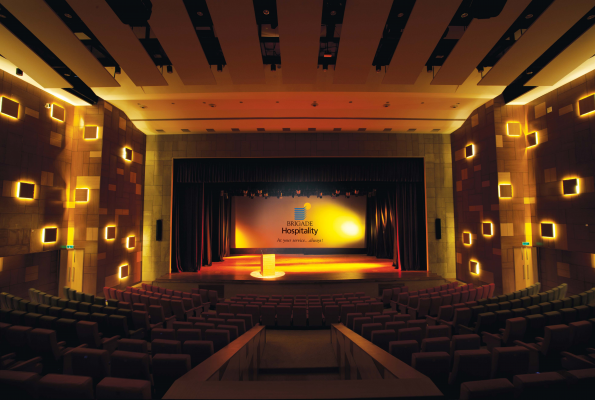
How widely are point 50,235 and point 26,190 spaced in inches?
60.9

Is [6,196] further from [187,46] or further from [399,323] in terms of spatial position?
[399,323]

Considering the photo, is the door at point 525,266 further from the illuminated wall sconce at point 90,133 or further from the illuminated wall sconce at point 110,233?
the illuminated wall sconce at point 90,133

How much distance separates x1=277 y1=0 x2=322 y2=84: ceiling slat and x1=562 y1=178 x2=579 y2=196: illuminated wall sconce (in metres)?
7.93

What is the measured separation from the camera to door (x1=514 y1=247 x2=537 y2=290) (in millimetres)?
8859

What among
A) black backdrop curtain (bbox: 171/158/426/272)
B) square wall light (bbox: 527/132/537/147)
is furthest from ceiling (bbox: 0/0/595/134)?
black backdrop curtain (bbox: 171/158/426/272)

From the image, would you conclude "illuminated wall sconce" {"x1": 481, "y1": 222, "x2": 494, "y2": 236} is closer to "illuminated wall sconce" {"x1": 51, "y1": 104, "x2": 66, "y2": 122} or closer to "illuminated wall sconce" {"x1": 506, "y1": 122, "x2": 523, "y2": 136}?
"illuminated wall sconce" {"x1": 506, "y1": 122, "x2": 523, "y2": 136}

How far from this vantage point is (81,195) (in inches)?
349

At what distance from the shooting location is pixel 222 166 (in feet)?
38.2

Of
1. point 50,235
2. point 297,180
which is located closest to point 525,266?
point 297,180

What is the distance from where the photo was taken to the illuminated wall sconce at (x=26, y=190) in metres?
7.21

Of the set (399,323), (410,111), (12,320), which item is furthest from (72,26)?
(410,111)

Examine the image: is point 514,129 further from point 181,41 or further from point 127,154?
point 127,154

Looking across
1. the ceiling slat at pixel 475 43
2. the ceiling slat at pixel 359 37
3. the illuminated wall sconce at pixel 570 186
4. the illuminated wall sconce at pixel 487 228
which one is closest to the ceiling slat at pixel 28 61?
the ceiling slat at pixel 359 37

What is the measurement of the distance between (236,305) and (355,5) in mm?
6765
